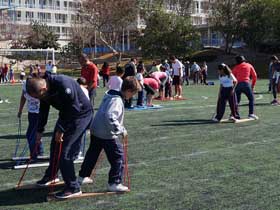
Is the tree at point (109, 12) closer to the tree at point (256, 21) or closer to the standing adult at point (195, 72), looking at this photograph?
the tree at point (256, 21)

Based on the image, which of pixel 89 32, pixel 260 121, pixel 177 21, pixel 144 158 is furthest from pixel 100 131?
pixel 89 32

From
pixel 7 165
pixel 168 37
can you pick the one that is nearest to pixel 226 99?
pixel 7 165

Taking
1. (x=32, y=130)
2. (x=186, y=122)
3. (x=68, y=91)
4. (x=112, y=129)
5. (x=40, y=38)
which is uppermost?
(x=40, y=38)

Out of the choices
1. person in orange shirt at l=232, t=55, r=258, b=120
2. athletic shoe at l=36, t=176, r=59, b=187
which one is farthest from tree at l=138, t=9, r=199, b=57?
athletic shoe at l=36, t=176, r=59, b=187

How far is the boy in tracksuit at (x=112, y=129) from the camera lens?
6.05m

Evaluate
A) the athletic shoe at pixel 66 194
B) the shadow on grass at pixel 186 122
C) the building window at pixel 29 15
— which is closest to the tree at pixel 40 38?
the building window at pixel 29 15

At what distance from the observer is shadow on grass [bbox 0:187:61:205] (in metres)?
6.14

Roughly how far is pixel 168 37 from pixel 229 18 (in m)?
8.75

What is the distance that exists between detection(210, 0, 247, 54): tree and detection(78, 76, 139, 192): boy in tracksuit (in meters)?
51.4

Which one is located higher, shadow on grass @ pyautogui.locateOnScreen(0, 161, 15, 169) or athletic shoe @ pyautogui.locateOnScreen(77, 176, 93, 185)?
athletic shoe @ pyautogui.locateOnScreen(77, 176, 93, 185)

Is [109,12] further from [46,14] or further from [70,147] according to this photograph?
[70,147]

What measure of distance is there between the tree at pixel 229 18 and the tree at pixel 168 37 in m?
4.71

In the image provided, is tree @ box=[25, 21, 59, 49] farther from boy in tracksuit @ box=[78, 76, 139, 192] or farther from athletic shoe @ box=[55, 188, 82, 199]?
athletic shoe @ box=[55, 188, 82, 199]

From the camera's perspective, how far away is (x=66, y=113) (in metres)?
5.93
